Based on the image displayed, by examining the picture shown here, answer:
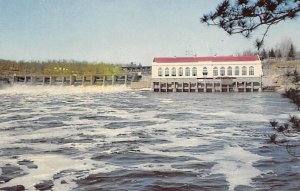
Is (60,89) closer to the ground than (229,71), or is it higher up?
closer to the ground

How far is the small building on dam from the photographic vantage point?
2128 inches

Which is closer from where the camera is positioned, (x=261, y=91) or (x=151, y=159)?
(x=151, y=159)

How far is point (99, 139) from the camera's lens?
45.7 ft

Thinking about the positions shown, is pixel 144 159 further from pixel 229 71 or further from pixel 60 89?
→ pixel 60 89

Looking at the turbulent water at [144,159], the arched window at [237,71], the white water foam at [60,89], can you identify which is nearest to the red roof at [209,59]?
the arched window at [237,71]

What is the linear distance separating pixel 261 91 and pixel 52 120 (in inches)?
1539

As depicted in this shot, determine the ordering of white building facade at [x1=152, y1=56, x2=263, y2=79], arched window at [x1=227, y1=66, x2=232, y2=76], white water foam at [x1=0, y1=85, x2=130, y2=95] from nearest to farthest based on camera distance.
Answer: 1. white building facade at [x1=152, y1=56, x2=263, y2=79]
2. arched window at [x1=227, y1=66, x2=232, y2=76]
3. white water foam at [x1=0, y1=85, x2=130, y2=95]

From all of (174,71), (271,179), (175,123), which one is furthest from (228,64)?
(271,179)

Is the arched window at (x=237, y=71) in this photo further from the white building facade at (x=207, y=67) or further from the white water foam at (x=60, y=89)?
the white water foam at (x=60, y=89)

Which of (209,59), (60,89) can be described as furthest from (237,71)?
(60,89)

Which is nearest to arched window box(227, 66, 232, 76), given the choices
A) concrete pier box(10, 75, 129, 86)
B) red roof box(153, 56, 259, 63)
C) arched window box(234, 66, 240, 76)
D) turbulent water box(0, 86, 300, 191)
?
arched window box(234, 66, 240, 76)

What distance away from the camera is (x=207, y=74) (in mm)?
56094

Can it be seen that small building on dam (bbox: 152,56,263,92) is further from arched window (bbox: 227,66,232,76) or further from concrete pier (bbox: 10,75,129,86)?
concrete pier (bbox: 10,75,129,86)

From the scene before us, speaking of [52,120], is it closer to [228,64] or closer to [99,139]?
[99,139]
